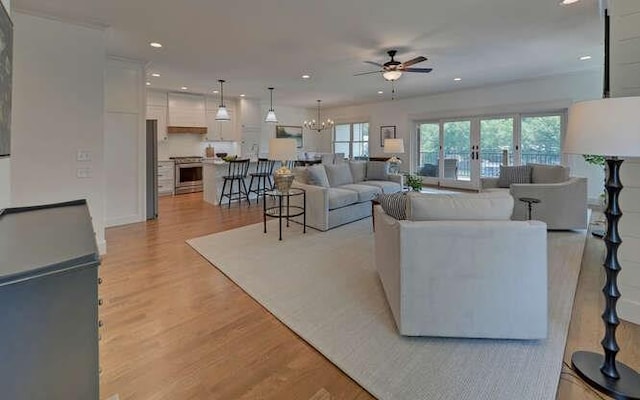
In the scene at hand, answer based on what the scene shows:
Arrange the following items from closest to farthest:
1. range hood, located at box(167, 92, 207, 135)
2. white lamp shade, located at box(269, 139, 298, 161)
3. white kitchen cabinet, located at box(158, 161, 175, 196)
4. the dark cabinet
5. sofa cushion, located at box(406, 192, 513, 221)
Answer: the dark cabinet
sofa cushion, located at box(406, 192, 513, 221)
white lamp shade, located at box(269, 139, 298, 161)
white kitchen cabinet, located at box(158, 161, 175, 196)
range hood, located at box(167, 92, 207, 135)

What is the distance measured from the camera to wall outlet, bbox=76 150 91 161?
12.9 feet

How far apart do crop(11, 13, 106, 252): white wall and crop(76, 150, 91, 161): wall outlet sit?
0.03 metres

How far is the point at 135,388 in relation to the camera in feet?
5.96

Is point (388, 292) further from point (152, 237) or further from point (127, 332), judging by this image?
point (152, 237)

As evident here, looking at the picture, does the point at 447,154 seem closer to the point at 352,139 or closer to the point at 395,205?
the point at 352,139

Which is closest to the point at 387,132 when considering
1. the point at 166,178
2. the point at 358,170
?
the point at 358,170

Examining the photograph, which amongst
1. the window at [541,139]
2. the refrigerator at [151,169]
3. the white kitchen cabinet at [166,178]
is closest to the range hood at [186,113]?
the white kitchen cabinet at [166,178]

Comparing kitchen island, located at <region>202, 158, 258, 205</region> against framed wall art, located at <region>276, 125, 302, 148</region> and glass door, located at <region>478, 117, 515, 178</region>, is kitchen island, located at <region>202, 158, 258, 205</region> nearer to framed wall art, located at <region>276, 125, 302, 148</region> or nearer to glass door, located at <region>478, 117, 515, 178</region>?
framed wall art, located at <region>276, 125, 302, 148</region>

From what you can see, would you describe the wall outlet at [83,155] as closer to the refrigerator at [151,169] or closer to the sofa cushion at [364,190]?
the refrigerator at [151,169]

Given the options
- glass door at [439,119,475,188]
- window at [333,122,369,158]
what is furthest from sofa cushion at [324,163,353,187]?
window at [333,122,369,158]

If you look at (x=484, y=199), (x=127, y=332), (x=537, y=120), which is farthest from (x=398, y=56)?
(x=127, y=332)

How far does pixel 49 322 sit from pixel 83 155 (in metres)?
3.81

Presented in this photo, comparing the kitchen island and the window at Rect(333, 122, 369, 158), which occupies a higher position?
the window at Rect(333, 122, 369, 158)

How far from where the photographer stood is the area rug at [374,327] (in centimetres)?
182
